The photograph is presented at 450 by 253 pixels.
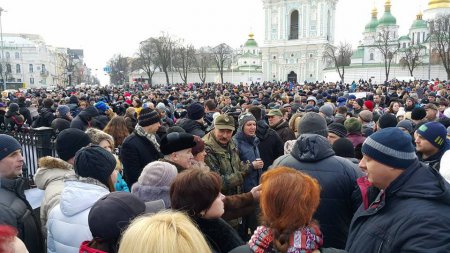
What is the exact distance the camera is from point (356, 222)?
2.37 metres

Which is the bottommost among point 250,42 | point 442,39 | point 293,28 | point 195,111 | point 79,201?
point 79,201

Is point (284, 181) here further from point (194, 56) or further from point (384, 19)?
point (384, 19)

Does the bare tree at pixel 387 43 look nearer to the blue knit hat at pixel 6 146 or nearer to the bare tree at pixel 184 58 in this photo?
the bare tree at pixel 184 58

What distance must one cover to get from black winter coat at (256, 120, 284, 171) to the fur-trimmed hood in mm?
2628

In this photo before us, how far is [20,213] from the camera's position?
2.73m

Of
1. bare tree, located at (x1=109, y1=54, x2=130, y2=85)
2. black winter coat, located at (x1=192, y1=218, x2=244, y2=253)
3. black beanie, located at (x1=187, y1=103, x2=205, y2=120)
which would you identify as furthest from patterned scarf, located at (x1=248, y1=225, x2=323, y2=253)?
bare tree, located at (x1=109, y1=54, x2=130, y2=85)

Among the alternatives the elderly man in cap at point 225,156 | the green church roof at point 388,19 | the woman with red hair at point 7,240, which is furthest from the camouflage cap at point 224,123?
the green church roof at point 388,19

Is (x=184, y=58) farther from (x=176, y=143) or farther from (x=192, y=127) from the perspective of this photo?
(x=176, y=143)

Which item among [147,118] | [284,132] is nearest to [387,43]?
[284,132]

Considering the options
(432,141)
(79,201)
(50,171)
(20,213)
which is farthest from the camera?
(432,141)

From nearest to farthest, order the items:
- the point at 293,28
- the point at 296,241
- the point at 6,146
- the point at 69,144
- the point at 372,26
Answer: the point at 296,241 < the point at 6,146 < the point at 69,144 < the point at 293,28 < the point at 372,26

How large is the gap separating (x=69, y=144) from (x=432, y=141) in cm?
388

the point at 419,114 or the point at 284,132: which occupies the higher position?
the point at 419,114

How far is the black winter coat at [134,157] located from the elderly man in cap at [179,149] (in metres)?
0.98
